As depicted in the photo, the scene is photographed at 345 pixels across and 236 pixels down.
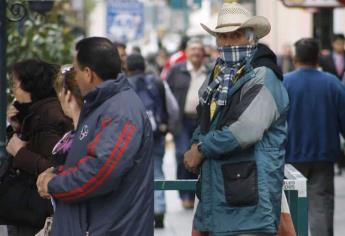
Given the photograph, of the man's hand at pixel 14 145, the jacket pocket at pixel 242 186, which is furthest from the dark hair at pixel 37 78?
the jacket pocket at pixel 242 186

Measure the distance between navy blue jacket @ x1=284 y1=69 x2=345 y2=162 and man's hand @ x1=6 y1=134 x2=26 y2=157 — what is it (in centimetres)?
352

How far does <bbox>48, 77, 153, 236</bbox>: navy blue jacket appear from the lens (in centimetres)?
509

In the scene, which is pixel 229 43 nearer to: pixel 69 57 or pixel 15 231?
pixel 15 231

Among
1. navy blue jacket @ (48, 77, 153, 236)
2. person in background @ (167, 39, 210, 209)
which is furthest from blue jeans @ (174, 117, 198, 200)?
navy blue jacket @ (48, 77, 153, 236)

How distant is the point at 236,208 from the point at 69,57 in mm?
10889

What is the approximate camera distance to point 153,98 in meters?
11.9

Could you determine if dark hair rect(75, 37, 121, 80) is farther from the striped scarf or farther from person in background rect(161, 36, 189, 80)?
person in background rect(161, 36, 189, 80)

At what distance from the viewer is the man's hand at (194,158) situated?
5781mm

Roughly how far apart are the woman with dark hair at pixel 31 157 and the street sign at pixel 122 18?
17.7 metres

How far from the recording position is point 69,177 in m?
5.18

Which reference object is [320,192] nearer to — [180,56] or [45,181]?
[45,181]

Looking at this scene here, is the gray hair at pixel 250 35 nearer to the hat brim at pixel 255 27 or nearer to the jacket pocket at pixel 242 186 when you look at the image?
the hat brim at pixel 255 27

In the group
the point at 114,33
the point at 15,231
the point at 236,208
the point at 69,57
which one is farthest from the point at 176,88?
the point at 114,33

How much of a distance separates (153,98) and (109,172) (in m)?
6.84
